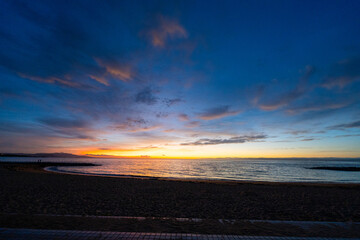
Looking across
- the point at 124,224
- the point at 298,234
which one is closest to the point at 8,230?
the point at 124,224

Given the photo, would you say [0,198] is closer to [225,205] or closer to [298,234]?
[225,205]

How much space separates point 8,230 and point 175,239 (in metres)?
4.97

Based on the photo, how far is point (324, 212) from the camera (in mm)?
9891

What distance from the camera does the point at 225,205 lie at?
10867 mm

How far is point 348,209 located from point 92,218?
43.3 feet

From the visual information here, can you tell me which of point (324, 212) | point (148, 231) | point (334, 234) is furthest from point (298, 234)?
point (324, 212)

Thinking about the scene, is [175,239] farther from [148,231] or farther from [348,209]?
[348,209]

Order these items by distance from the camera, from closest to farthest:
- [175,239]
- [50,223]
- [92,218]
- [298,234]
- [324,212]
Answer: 1. [175,239]
2. [298,234]
3. [50,223]
4. [92,218]
5. [324,212]

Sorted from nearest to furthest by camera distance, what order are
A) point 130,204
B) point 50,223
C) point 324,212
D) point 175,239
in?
1. point 175,239
2. point 50,223
3. point 324,212
4. point 130,204

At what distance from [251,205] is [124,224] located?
→ 756 cm

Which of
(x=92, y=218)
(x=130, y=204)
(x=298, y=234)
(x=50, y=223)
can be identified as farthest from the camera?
(x=130, y=204)

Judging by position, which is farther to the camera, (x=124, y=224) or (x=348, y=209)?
(x=348, y=209)

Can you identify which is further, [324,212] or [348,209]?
[348,209]

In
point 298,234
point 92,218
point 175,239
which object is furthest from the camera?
point 92,218
